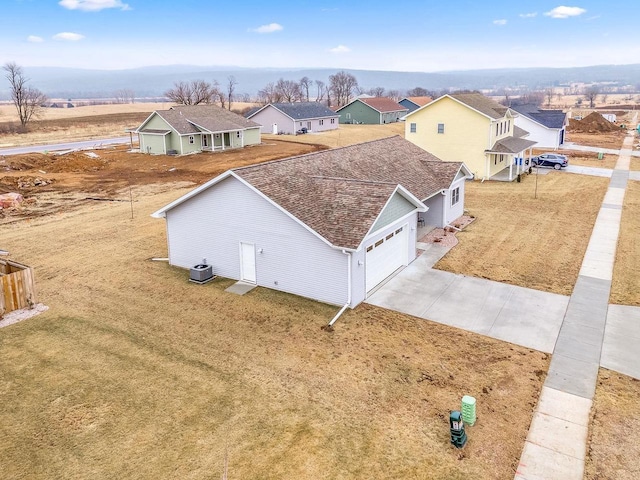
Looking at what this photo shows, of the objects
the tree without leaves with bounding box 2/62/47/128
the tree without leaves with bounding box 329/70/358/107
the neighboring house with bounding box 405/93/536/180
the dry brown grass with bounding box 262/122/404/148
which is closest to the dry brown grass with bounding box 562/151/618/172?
the neighboring house with bounding box 405/93/536/180

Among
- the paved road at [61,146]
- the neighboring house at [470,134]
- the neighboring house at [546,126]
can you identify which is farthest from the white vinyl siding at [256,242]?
the neighboring house at [546,126]

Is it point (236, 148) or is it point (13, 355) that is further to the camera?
point (236, 148)

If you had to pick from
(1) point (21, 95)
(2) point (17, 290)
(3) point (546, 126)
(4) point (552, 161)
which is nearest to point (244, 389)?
(2) point (17, 290)

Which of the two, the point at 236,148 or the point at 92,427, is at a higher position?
the point at 236,148

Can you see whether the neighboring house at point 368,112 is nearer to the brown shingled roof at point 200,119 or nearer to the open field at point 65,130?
the brown shingled roof at point 200,119

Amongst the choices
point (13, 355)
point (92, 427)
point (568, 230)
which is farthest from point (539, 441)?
point (568, 230)

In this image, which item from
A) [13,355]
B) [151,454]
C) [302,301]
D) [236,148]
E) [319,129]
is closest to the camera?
[151,454]

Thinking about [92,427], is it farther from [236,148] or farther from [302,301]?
[236,148]
